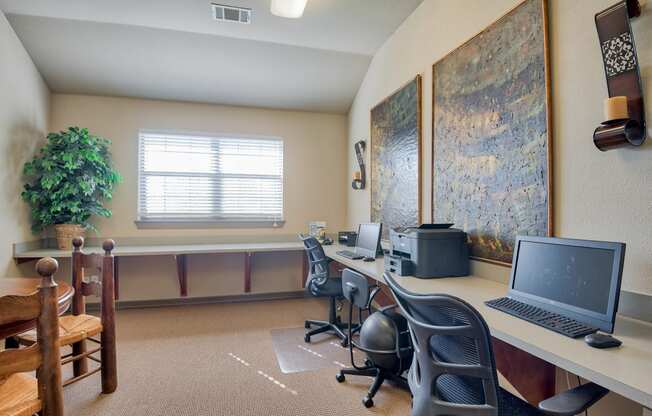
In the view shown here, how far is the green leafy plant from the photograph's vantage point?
3.35 metres

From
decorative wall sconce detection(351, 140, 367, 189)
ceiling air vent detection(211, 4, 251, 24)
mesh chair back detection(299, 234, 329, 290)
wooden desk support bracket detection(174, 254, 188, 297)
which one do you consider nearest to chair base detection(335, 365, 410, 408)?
mesh chair back detection(299, 234, 329, 290)

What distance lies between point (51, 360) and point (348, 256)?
7.49ft

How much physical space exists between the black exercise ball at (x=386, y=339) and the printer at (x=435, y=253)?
332 millimetres

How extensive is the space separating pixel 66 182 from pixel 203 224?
4.78ft

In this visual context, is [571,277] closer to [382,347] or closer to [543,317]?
[543,317]

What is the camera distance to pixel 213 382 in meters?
2.36

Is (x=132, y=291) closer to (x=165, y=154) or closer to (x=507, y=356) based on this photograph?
(x=165, y=154)

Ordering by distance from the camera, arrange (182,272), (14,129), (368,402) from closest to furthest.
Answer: (368,402)
(14,129)
(182,272)

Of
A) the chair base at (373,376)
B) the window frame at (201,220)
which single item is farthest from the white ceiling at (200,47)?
the chair base at (373,376)

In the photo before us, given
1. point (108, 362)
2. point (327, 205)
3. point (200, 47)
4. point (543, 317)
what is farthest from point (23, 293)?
point (327, 205)

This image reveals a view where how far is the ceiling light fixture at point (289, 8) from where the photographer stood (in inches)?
107

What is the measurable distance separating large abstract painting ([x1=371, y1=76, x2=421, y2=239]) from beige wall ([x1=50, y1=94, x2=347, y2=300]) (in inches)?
39.8

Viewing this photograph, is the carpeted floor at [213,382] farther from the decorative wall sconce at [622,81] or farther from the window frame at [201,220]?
the decorative wall sconce at [622,81]

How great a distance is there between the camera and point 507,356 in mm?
1850
